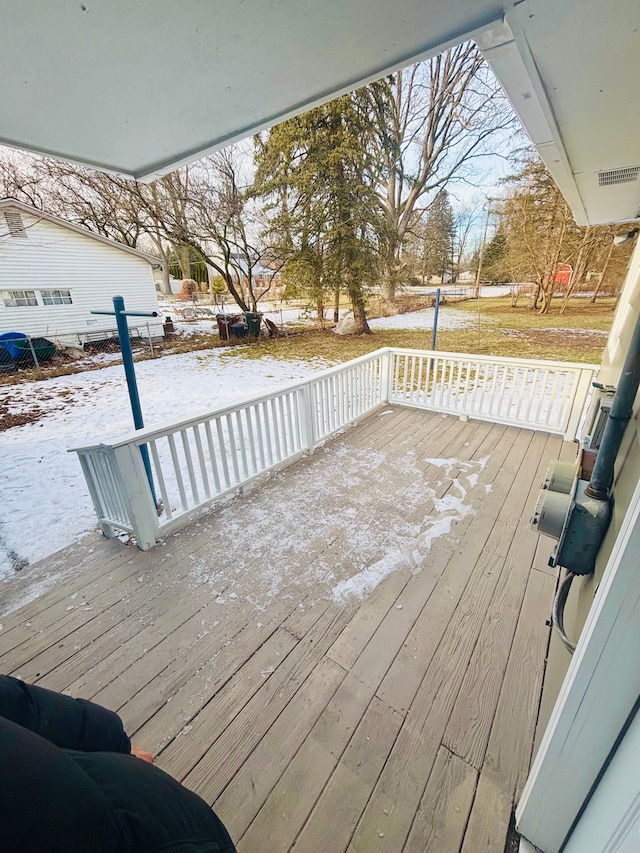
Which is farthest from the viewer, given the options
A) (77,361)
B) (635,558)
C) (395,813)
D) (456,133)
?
(456,133)

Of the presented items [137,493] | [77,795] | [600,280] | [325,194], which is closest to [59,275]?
[325,194]

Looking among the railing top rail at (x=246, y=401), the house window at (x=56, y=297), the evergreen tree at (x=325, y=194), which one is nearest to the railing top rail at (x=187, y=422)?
the railing top rail at (x=246, y=401)

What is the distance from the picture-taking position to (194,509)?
245cm

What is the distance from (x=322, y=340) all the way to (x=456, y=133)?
7.29m

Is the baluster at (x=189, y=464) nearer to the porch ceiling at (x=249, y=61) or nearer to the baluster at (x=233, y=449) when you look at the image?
the baluster at (x=233, y=449)

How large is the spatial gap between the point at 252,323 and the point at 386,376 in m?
7.36

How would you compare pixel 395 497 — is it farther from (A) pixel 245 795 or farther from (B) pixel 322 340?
(B) pixel 322 340

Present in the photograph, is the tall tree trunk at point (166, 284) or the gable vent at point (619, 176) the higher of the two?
the gable vent at point (619, 176)

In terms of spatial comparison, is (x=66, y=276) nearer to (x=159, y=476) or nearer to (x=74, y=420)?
(x=74, y=420)

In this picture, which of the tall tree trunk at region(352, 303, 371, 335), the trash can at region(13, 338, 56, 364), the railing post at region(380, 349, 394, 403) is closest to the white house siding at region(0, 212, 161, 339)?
the trash can at region(13, 338, 56, 364)

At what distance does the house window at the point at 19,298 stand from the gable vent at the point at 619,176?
12043mm

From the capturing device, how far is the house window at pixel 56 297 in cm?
958

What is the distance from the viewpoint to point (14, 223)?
28.7 ft

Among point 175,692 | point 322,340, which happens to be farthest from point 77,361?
point 175,692
